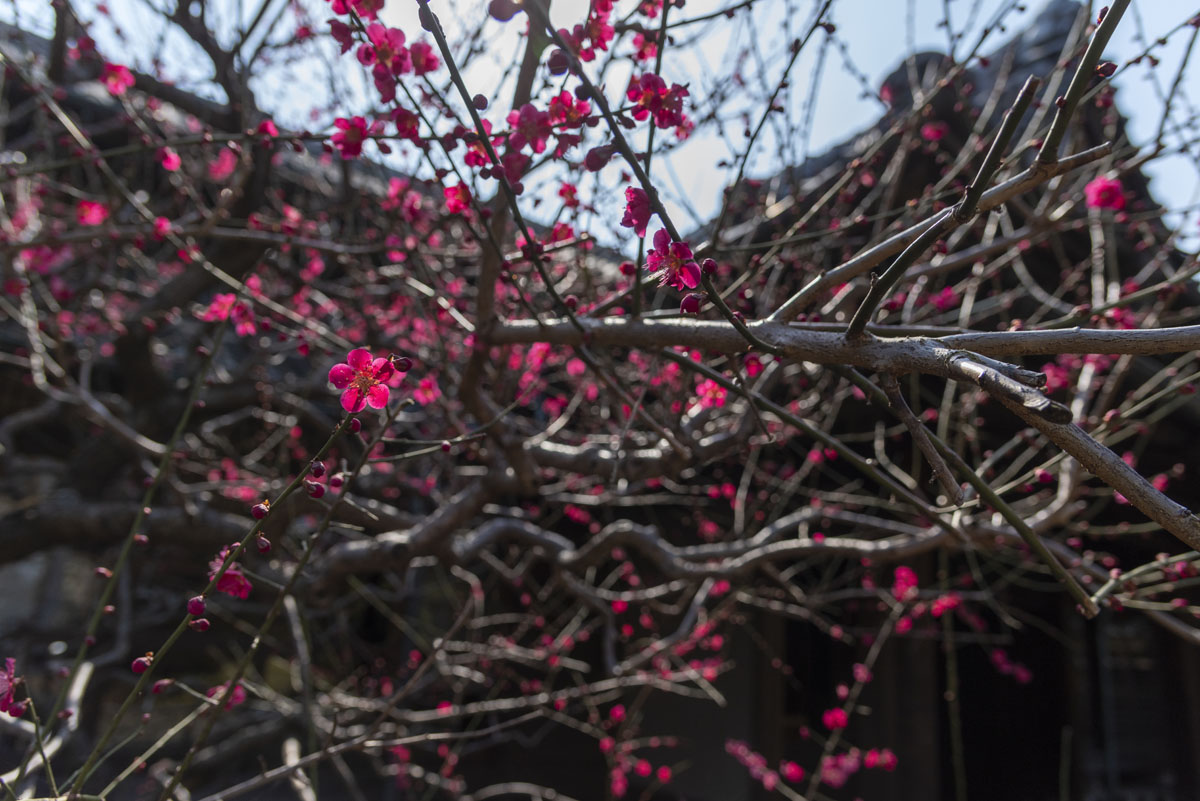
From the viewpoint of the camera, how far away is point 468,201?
145 centimetres

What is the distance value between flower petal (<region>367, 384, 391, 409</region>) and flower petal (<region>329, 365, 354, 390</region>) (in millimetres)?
31

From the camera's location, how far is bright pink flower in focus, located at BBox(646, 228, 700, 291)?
1020 millimetres

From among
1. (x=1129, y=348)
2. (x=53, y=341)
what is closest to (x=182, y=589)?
(x=53, y=341)

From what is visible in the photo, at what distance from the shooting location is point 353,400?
1.01 meters

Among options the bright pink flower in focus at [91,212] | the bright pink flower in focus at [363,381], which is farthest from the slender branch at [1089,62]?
the bright pink flower in focus at [91,212]

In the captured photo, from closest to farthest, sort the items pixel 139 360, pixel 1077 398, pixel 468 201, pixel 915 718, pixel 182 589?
pixel 468 201 → pixel 1077 398 → pixel 139 360 → pixel 915 718 → pixel 182 589

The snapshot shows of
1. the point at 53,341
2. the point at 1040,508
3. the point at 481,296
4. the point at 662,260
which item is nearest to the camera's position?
the point at 662,260

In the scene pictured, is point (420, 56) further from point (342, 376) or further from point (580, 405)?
point (580, 405)

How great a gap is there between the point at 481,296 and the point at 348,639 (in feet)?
13.1

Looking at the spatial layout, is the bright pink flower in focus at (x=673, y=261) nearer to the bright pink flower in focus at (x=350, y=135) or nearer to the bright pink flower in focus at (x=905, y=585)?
the bright pink flower in focus at (x=350, y=135)

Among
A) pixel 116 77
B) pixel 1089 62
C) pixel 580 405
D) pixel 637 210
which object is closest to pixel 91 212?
→ pixel 116 77

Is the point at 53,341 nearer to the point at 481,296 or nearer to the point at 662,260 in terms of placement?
the point at 481,296

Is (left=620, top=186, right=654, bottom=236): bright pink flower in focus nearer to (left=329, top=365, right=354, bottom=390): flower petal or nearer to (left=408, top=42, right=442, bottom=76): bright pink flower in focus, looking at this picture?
(left=329, top=365, right=354, bottom=390): flower petal

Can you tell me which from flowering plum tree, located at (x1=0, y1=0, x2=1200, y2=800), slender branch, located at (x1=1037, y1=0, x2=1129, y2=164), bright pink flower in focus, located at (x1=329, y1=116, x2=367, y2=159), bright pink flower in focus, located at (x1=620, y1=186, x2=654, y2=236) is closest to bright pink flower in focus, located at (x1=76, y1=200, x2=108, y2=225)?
flowering plum tree, located at (x1=0, y1=0, x2=1200, y2=800)
